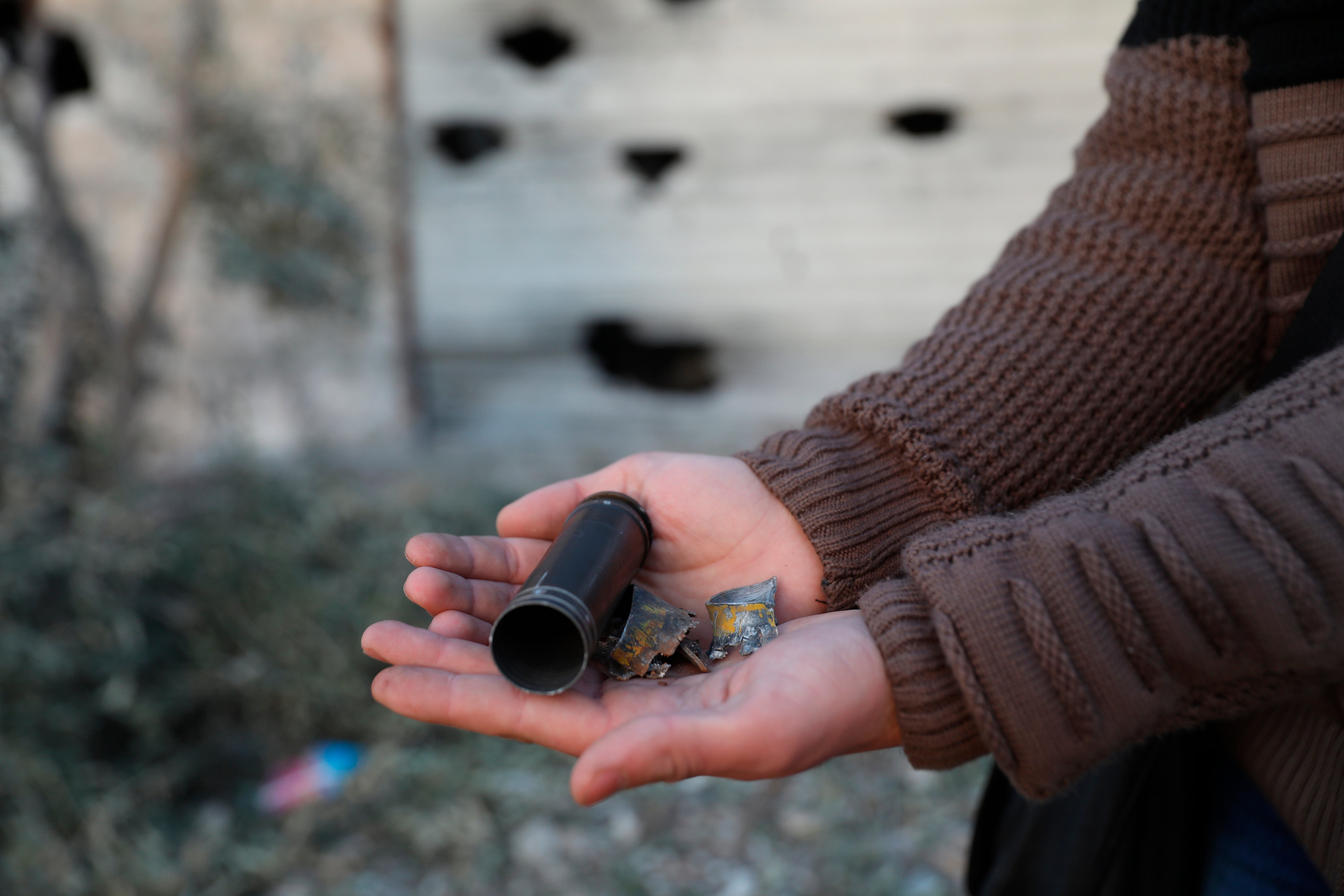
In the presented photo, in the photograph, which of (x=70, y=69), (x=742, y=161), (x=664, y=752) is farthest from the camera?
(x=742, y=161)

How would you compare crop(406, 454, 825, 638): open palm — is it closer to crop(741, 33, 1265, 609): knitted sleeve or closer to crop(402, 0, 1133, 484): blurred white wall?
crop(741, 33, 1265, 609): knitted sleeve

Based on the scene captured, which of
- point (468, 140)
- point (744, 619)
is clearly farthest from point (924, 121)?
point (744, 619)

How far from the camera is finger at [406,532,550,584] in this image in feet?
4.84

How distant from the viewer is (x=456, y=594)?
1.47m

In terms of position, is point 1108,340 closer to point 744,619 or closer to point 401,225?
point 744,619

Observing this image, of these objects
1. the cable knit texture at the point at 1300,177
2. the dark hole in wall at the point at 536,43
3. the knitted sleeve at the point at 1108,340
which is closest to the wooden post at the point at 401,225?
the dark hole in wall at the point at 536,43

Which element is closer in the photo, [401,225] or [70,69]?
[70,69]

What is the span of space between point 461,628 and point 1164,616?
97 centimetres

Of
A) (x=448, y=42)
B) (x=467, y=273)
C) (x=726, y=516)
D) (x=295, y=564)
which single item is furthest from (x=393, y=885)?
(x=448, y=42)

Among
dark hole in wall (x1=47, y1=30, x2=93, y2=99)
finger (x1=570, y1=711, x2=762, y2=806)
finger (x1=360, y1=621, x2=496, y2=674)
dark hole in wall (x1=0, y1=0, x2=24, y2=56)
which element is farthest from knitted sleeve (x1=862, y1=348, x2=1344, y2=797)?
dark hole in wall (x1=47, y1=30, x2=93, y2=99)

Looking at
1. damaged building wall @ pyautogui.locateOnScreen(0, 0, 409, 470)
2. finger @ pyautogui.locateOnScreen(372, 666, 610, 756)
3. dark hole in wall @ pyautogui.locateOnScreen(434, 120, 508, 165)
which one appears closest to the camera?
finger @ pyautogui.locateOnScreen(372, 666, 610, 756)

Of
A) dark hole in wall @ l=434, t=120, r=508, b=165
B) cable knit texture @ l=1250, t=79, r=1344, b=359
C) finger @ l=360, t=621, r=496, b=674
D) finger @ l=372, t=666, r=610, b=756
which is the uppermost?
cable knit texture @ l=1250, t=79, r=1344, b=359

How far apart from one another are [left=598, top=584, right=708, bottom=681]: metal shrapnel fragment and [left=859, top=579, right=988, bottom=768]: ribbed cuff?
1.30ft

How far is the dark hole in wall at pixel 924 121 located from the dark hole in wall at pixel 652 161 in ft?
3.12
